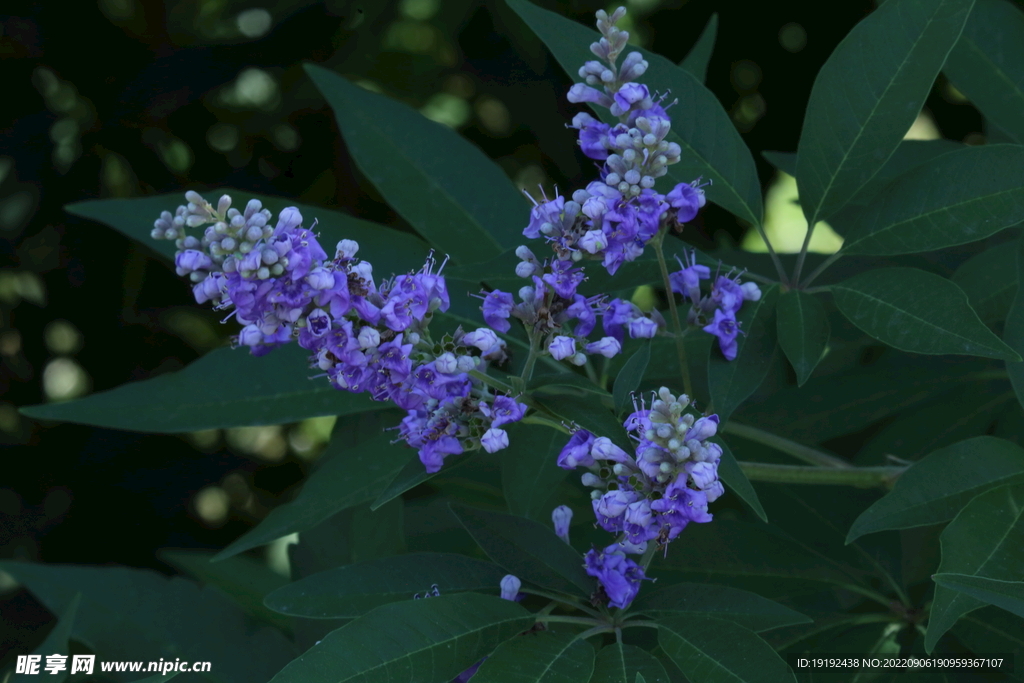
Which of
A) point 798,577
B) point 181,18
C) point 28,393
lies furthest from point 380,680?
point 181,18

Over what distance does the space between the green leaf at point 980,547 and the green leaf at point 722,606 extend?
0.22 m

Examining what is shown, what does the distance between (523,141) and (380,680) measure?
2.14m

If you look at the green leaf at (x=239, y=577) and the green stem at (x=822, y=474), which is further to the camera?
the green leaf at (x=239, y=577)

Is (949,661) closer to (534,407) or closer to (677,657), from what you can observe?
(677,657)

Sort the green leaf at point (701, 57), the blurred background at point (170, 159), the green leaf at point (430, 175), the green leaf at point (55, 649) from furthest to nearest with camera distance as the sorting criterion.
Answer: the blurred background at point (170, 159), the green leaf at point (701, 57), the green leaf at point (430, 175), the green leaf at point (55, 649)

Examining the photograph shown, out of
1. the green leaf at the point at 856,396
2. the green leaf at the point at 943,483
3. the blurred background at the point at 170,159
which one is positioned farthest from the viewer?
the blurred background at the point at 170,159

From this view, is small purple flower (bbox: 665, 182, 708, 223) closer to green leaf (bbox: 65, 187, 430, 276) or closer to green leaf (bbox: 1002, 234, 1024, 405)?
green leaf (bbox: 1002, 234, 1024, 405)

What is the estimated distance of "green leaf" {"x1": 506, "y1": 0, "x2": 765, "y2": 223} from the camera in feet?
6.18

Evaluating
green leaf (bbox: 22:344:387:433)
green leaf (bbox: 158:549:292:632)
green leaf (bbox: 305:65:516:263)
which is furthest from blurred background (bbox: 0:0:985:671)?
green leaf (bbox: 22:344:387:433)

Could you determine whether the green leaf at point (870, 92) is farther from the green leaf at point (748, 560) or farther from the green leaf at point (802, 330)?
the green leaf at point (748, 560)

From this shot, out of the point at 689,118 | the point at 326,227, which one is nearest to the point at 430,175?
the point at 326,227

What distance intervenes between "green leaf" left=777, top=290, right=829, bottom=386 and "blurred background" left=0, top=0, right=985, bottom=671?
4.72ft

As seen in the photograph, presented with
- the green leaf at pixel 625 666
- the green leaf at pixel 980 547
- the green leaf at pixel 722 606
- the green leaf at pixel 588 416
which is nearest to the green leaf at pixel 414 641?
the green leaf at pixel 625 666

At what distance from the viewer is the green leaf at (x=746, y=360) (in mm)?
1676
